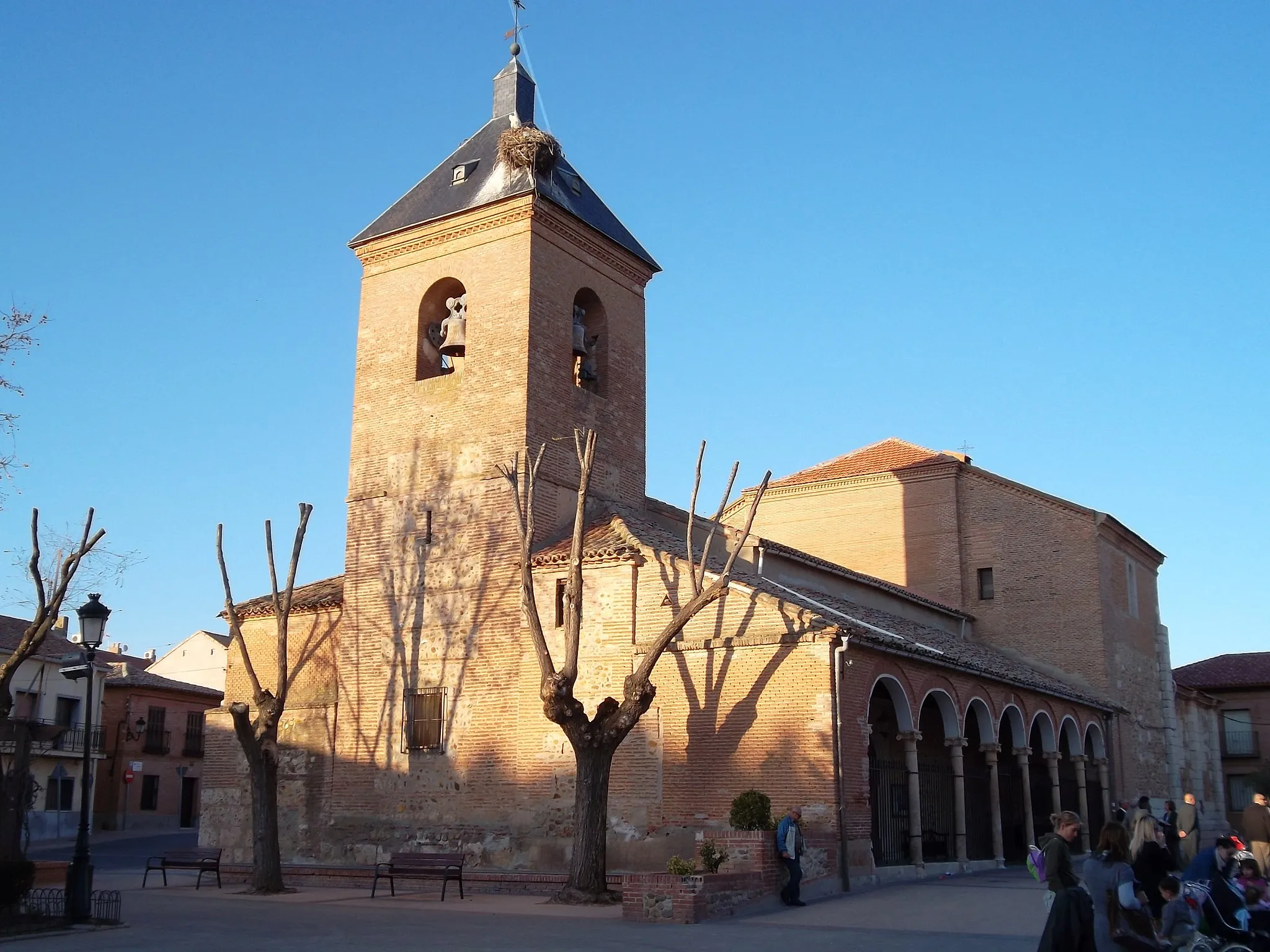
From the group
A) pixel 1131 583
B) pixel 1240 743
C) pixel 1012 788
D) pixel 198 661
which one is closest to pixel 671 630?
pixel 1012 788

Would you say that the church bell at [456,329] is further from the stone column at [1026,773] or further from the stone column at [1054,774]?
the stone column at [1054,774]

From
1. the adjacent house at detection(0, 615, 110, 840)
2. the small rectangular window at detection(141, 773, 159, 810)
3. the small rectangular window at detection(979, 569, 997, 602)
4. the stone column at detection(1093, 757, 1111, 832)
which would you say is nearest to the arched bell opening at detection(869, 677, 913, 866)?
the stone column at detection(1093, 757, 1111, 832)

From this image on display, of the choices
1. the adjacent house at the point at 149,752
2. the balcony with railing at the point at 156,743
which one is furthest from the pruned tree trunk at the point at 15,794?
the balcony with railing at the point at 156,743

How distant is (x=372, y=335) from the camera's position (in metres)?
22.2

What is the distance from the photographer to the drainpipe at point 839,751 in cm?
1628

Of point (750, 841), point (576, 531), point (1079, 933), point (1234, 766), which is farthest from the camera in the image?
point (1234, 766)

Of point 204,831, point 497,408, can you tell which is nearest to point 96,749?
point 204,831

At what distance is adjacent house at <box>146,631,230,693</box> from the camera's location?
54219mm

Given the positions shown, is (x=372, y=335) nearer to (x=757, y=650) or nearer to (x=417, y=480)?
(x=417, y=480)

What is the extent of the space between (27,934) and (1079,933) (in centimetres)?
1030

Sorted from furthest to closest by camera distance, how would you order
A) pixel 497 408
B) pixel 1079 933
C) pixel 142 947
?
pixel 497 408 → pixel 142 947 → pixel 1079 933

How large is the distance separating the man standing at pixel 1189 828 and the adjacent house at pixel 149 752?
34940 millimetres

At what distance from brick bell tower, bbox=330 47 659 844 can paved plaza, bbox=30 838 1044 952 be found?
107 inches

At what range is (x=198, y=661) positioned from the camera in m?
54.8
